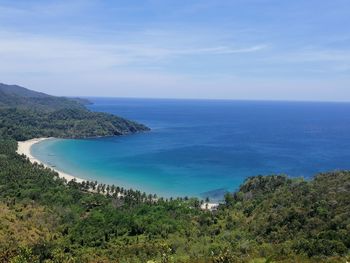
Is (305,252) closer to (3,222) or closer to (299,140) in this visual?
(3,222)

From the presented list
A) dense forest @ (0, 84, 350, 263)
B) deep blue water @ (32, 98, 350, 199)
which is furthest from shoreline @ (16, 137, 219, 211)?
dense forest @ (0, 84, 350, 263)

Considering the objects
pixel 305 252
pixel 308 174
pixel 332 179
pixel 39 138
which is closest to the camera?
pixel 305 252

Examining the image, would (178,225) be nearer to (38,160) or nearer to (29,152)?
(38,160)

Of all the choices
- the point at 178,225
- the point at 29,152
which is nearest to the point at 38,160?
the point at 29,152

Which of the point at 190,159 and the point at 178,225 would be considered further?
the point at 190,159

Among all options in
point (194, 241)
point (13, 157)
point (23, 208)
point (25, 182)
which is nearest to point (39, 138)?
point (13, 157)

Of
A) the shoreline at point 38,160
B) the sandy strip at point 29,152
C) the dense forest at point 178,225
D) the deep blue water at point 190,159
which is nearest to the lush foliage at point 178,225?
the dense forest at point 178,225

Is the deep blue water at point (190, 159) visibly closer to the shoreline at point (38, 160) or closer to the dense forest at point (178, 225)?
the shoreline at point (38, 160)
